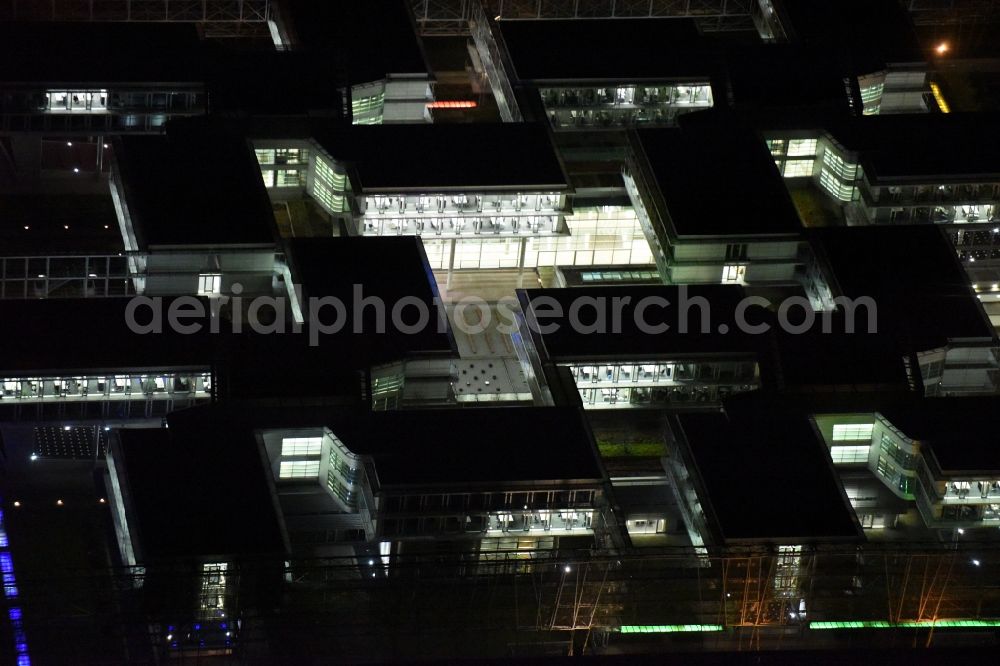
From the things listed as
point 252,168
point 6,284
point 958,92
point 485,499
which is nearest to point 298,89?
point 252,168

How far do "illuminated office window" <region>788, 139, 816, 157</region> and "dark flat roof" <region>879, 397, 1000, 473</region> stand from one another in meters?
25.9

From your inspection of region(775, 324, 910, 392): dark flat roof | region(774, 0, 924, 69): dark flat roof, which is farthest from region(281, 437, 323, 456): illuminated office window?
region(774, 0, 924, 69): dark flat roof

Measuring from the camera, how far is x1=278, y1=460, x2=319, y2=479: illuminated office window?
4363 inches

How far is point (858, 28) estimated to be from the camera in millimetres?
146500

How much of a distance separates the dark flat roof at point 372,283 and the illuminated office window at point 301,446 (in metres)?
5.74

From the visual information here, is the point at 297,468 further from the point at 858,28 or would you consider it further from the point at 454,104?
the point at 858,28

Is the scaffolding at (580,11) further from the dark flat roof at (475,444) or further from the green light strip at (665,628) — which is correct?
the green light strip at (665,628)

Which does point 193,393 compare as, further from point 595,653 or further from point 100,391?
point 595,653

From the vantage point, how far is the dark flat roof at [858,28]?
14362 centimetres

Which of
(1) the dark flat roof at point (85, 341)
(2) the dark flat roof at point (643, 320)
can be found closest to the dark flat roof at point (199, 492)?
(1) the dark flat roof at point (85, 341)

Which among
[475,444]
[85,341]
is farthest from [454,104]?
→ [475,444]

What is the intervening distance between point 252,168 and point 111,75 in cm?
1243

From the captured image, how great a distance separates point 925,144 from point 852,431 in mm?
26252

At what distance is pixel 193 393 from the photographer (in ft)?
370
